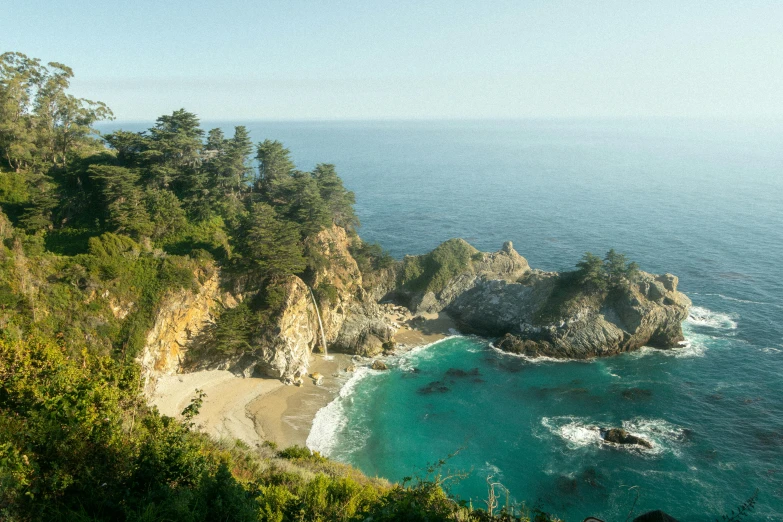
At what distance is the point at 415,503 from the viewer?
11.7 meters

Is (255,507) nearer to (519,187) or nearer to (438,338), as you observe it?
(438,338)

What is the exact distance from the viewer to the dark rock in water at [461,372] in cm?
4365

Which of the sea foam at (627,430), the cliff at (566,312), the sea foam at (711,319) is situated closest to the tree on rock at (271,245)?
the cliff at (566,312)

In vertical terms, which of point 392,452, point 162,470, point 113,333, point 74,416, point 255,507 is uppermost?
point 74,416

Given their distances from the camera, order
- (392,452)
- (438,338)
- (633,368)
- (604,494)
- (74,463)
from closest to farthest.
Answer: (74,463) < (604,494) < (392,452) < (633,368) < (438,338)

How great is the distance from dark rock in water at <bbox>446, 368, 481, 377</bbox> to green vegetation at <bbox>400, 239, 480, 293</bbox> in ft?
46.9

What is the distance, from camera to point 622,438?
33.5 meters

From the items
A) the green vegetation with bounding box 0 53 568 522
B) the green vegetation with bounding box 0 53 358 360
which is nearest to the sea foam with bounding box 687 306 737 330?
the green vegetation with bounding box 0 53 568 522

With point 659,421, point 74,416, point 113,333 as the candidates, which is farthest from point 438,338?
point 74,416

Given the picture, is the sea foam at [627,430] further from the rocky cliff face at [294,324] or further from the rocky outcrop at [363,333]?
the rocky cliff face at [294,324]

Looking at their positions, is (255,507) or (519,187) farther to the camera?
(519,187)

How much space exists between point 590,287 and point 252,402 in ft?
122

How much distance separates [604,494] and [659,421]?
34.7 feet

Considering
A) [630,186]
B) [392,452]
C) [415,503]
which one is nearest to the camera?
[415,503]
